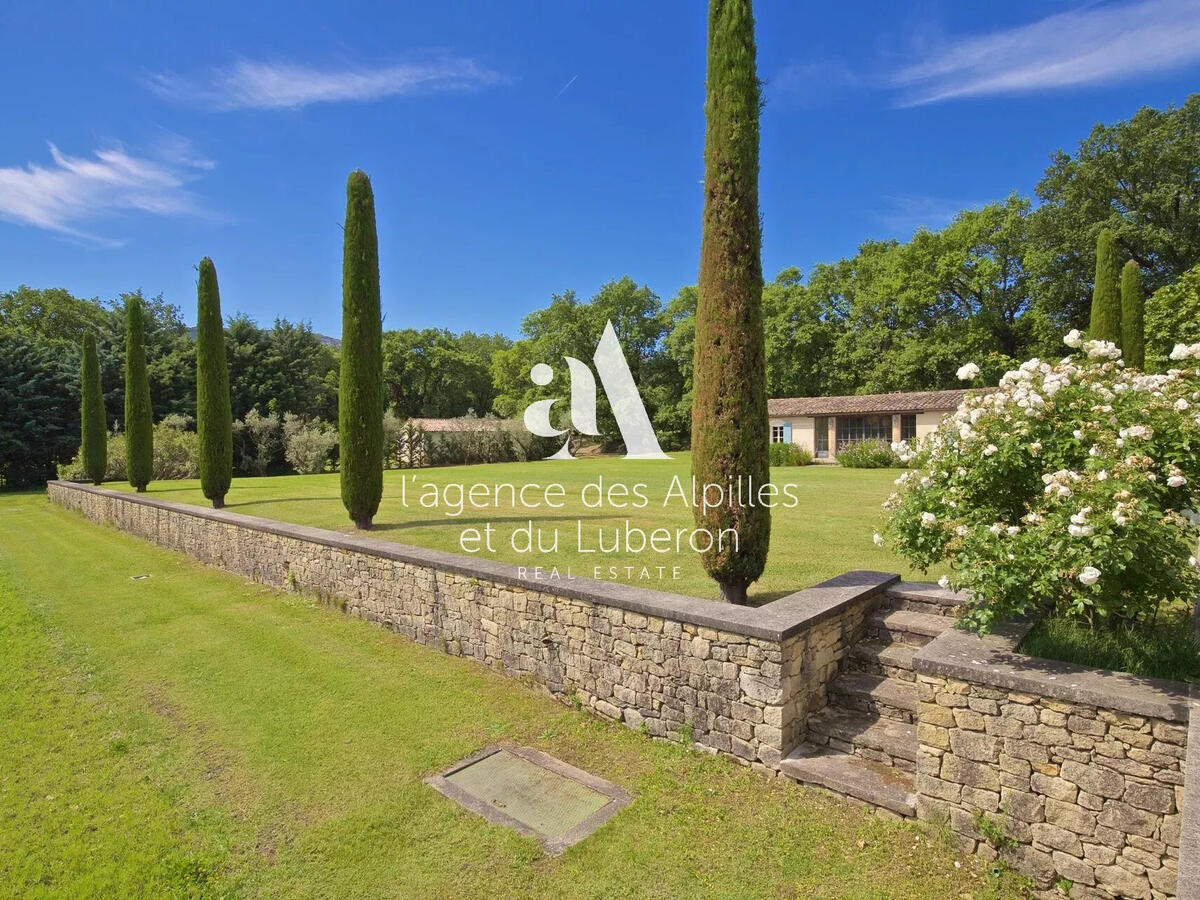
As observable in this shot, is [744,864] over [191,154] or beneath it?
beneath

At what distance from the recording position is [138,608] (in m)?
8.04

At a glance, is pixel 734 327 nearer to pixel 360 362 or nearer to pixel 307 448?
pixel 360 362

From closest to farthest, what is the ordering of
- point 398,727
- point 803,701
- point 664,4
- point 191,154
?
point 803,701 < point 398,727 < point 664,4 < point 191,154

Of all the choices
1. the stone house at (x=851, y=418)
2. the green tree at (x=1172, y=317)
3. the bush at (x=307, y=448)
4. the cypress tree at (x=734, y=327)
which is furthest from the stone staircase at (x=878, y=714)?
the bush at (x=307, y=448)

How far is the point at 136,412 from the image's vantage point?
1795 cm

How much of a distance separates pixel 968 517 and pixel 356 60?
10483mm

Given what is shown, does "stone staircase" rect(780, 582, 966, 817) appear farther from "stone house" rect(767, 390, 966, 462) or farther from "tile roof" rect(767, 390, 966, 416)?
"stone house" rect(767, 390, 966, 462)

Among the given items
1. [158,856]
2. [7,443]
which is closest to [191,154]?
[158,856]

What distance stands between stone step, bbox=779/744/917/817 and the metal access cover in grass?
1.14m

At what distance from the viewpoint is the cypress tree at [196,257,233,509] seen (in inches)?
523

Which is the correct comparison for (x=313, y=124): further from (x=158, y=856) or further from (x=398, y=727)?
(x=158, y=856)

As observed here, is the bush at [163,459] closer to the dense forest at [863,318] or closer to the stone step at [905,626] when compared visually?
the dense forest at [863,318]

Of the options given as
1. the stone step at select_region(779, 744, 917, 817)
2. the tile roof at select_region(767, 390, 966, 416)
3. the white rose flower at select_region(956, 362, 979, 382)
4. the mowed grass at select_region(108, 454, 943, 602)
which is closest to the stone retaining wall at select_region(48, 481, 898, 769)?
the stone step at select_region(779, 744, 917, 817)

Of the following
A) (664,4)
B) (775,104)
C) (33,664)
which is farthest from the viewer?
(664,4)
